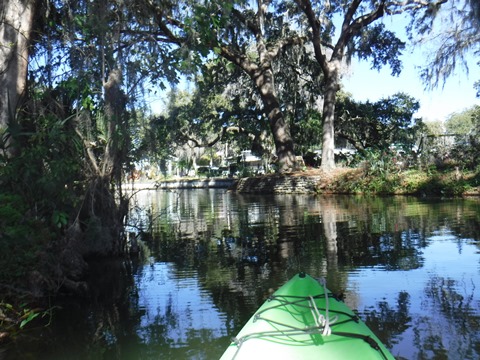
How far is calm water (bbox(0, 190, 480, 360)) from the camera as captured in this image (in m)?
4.59

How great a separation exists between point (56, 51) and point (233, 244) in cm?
505

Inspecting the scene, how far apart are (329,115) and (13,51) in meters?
19.7

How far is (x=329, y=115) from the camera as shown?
24562 millimetres

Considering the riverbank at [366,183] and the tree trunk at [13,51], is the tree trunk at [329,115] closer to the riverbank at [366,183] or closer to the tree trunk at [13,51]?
the riverbank at [366,183]

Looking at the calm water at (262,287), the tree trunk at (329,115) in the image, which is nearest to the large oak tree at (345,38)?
the tree trunk at (329,115)

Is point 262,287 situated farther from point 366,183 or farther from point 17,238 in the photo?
point 366,183

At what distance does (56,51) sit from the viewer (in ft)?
25.7

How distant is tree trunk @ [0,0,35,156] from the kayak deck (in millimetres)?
4835

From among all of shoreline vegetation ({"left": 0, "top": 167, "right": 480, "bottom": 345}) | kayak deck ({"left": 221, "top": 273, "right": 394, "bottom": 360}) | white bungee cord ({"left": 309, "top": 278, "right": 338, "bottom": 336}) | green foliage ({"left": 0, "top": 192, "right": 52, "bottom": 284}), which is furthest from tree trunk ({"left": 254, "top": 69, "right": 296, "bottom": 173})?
white bungee cord ({"left": 309, "top": 278, "right": 338, "bottom": 336})

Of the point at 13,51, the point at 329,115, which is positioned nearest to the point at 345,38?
the point at 329,115

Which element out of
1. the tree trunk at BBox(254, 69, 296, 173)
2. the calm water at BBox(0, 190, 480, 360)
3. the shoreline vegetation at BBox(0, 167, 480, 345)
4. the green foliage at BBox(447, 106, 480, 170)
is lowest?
the calm water at BBox(0, 190, 480, 360)

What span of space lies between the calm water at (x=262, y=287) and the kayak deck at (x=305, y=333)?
3.45 feet

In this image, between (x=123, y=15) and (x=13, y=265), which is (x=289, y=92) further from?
(x=13, y=265)

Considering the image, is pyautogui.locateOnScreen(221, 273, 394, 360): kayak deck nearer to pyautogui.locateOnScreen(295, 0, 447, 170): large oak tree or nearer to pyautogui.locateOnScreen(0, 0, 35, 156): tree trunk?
pyautogui.locateOnScreen(0, 0, 35, 156): tree trunk
